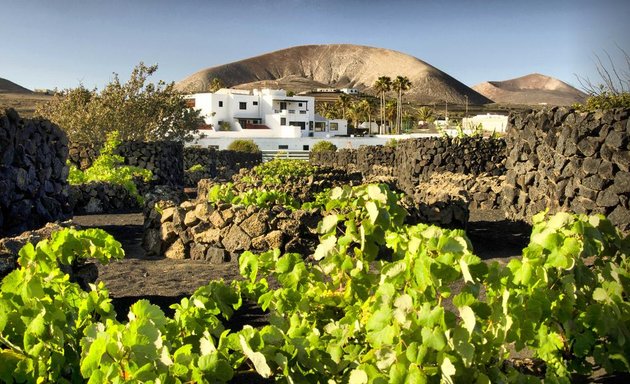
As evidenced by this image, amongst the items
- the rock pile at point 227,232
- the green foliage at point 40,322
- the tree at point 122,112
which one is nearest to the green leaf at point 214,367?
the green foliage at point 40,322

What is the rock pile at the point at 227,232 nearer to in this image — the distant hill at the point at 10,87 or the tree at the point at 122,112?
the tree at the point at 122,112

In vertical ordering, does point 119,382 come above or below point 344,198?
below

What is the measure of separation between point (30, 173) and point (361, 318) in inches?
384

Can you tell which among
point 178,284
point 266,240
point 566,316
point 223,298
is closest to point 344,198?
point 223,298

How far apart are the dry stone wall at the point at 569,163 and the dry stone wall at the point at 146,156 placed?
511 inches

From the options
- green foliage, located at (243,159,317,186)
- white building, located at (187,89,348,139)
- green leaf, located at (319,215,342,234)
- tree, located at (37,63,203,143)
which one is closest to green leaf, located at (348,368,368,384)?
green leaf, located at (319,215,342,234)

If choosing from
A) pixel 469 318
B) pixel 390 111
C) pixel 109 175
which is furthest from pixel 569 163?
pixel 390 111

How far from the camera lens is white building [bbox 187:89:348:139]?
67.6m

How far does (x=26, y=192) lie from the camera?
1123cm

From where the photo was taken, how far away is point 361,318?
136 inches

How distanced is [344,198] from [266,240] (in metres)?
5.45

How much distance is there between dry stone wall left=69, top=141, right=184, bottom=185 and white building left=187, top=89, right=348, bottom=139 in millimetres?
38051

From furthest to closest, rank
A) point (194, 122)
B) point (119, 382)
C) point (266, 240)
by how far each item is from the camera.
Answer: point (194, 122) < point (266, 240) < point (119, 382)

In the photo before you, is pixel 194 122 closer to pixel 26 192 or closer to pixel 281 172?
pixel 281 172
